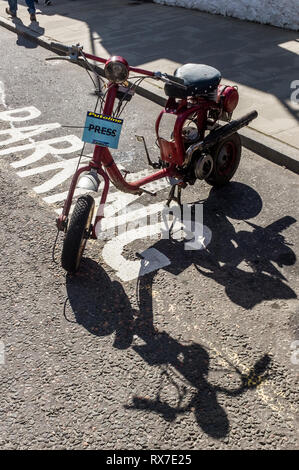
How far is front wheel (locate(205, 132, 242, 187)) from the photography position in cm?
520

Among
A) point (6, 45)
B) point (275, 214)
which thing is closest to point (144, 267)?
point (275, 214)

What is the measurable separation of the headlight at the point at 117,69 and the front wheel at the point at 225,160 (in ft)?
5.23

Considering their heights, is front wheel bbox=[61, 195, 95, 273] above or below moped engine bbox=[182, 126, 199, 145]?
below

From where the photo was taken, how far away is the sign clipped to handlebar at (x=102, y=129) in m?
3.94

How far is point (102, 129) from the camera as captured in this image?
3.95 m

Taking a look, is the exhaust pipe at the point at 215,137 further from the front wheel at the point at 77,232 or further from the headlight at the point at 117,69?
the front wheel at the point at 77,232

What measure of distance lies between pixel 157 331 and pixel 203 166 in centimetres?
190

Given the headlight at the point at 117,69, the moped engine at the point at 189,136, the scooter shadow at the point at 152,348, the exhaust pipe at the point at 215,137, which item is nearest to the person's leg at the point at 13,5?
the exhaust pipe at the point at 215,137

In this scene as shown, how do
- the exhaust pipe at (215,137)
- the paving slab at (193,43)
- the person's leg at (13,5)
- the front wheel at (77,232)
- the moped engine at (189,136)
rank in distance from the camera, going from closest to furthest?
the front wheel at (77,232), the exhaust pipe at (215,137), the moped engine at (189,136), the paving slab at (193,43), the person's leg at (13,5)

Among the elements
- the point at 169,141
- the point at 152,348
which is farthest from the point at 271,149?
the point at 152,348

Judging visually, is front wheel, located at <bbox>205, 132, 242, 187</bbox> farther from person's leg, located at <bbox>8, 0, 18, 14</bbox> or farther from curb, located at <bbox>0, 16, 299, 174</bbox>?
person's leg, located at <bbox>8, 0, 18, 14</bbox>

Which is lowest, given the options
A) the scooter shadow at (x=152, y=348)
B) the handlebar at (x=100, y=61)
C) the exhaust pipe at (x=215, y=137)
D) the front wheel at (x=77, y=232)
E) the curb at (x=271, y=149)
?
the scooter shadow at (x=152, y=348)

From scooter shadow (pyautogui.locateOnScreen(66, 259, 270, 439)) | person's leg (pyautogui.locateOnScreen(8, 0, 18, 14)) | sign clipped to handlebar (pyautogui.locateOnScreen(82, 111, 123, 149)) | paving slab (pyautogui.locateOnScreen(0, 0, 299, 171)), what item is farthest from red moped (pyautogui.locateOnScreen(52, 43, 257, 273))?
person's leg (pyautogui.locateOnScreen(8, 0, 18, 14))

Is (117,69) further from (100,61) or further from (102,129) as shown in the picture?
(102,129)
